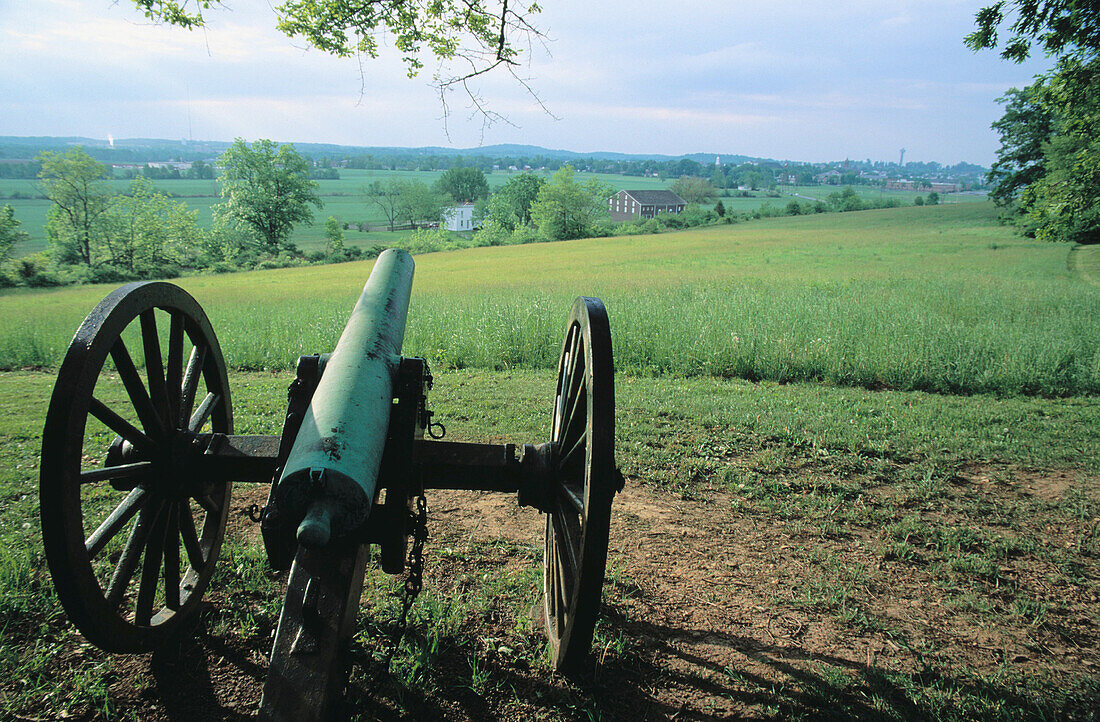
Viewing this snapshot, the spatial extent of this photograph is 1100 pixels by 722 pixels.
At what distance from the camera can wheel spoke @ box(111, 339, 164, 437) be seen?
8.58 ft

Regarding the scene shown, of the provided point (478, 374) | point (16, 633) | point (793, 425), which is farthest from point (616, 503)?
point (478, 374)

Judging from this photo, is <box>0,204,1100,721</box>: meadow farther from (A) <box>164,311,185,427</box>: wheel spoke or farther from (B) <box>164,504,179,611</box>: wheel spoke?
(A) <box>164,311,185,427</box>: wheel spoke

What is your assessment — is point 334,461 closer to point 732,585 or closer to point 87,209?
point 732,585

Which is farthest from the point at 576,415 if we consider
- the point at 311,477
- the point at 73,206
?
the point at 73,206

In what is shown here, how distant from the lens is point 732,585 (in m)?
3.78

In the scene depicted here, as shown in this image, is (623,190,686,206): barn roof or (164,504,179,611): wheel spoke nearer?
(164,504,179,611): wheel spoke

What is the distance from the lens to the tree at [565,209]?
6688 centimetres

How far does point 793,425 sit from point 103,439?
23.1 feet

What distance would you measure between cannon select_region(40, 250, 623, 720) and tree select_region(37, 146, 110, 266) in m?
55.5

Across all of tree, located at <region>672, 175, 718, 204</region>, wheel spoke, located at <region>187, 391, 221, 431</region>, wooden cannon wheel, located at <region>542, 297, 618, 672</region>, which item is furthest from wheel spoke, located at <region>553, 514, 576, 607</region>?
tree, located at <region>672, 175, 718, 204</region>

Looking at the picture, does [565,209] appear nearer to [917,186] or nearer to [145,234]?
[145,234]

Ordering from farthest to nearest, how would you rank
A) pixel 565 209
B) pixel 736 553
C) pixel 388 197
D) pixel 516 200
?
1. pixel 388 197
2. pixel 516 200
3. pixel 565 209
4. pixel 736 553

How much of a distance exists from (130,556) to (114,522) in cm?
17

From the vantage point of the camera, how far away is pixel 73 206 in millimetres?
48656
